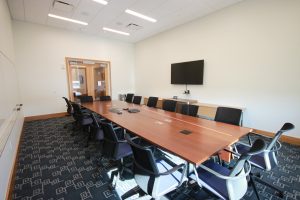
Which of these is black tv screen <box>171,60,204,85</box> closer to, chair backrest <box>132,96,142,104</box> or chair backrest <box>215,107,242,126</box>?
chair backrest <box>132,96,142,104</box>

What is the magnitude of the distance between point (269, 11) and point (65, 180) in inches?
211

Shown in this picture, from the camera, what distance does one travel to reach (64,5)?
402 centimetres

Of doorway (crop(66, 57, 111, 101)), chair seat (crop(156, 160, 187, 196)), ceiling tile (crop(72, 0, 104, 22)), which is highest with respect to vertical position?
ceiling tile (crop(72, 0, 104, 22))

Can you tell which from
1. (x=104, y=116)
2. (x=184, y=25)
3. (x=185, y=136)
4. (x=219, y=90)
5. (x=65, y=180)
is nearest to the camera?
(x=185, y=136)

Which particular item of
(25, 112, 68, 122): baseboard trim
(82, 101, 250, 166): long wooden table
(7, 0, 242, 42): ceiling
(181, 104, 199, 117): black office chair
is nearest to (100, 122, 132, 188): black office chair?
(82, 101, 250, 166): long wooden table

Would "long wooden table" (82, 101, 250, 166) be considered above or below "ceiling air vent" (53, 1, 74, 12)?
below

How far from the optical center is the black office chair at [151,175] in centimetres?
131

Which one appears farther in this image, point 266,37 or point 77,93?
point 77,93

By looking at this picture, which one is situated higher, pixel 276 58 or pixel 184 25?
pixel 184 25

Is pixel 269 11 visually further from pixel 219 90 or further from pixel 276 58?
pixel 219 90

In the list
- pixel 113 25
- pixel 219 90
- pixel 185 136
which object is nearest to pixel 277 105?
pixel 219 90

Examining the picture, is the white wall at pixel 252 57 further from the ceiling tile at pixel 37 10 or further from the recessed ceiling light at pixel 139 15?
the ceiling tile at pixel 37 10

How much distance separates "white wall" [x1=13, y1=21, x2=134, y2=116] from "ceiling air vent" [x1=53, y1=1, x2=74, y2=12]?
176cm

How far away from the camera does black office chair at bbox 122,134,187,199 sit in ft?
4.30
